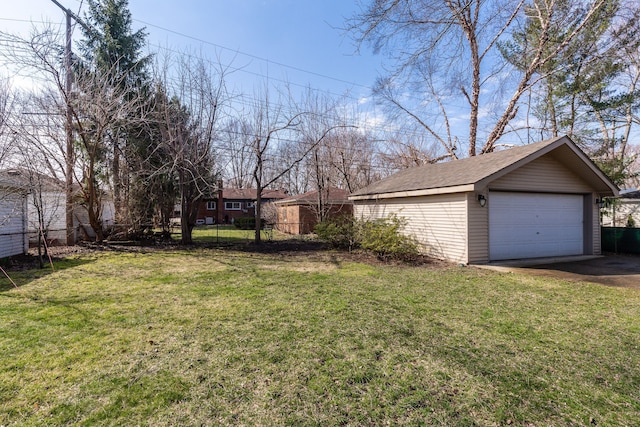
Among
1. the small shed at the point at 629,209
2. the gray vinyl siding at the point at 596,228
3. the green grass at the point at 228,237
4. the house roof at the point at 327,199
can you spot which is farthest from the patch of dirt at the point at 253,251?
the small shed at the point at 629,209

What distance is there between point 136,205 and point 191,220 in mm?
2334

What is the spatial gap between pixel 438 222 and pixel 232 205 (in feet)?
84.4

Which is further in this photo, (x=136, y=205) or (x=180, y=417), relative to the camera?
(x=136, y=205)

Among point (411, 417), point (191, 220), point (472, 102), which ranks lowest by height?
point (411, 417)

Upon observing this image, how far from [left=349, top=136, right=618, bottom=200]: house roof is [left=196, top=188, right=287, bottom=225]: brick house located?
21243mm

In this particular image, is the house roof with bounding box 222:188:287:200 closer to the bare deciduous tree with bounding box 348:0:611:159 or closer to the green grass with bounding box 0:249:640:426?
the bare deciduous tree with bounding box 348:0:611:159

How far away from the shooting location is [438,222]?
9523 millimetres

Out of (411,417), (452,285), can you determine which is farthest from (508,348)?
(452,285)

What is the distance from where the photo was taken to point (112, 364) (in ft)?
9.66

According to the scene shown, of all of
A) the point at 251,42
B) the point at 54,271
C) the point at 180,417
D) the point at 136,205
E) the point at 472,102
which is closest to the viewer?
the point at 180,417

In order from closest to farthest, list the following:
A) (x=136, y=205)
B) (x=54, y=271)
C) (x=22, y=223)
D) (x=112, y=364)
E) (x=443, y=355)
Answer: (x=112, y=364) → (x=443, y=355) → (x=54, y=271) → (x=22, y=223) → (x=136, y=205)

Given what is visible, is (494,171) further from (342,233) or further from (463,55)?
(342,233)

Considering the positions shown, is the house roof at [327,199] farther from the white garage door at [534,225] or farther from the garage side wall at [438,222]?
the white garage door at [534,225]

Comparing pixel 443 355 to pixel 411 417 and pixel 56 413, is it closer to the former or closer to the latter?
pixel 411 417
